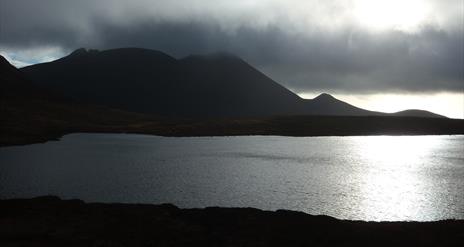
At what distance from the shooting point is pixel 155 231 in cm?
4219

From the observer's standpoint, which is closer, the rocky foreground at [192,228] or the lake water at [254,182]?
the rocky foreground at [192,228]

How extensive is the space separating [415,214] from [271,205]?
1822 centimetres

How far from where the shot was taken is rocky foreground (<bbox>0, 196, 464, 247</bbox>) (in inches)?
1523

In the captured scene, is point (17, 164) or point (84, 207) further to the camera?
point (17, 164)

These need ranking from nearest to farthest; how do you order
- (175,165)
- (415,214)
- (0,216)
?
(0,216) → (415,214) → (175,165)

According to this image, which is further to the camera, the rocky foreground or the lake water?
the lake water

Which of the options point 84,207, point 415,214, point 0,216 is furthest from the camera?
point 415,214

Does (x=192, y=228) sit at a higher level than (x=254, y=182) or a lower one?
lower

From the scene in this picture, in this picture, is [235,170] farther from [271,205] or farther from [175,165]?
[271,205]

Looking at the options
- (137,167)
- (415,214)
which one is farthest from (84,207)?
(137,167)

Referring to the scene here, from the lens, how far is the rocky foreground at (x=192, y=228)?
38688mm

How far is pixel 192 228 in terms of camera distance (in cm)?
4319

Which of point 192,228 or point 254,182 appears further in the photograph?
point 254,182

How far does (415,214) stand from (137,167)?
6224cm
